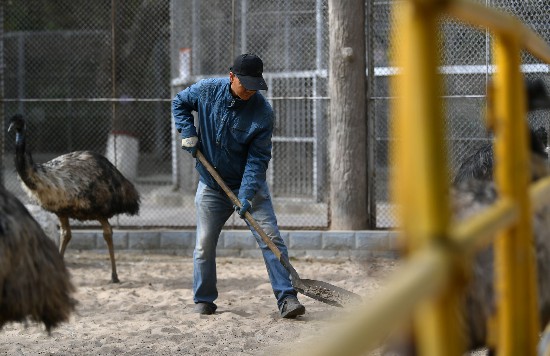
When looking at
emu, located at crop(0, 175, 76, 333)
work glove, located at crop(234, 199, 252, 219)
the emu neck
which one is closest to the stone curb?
the emu neck

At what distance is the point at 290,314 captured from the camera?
650cm

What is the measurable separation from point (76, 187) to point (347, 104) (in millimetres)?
2660

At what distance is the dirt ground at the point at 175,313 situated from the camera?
19.0 feet

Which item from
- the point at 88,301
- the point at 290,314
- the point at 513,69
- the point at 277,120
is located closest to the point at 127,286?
the point at 88,301

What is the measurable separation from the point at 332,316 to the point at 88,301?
77.0 inches

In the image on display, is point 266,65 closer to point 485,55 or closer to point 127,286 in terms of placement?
point 485,55

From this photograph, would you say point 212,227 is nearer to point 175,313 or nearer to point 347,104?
point 175,313

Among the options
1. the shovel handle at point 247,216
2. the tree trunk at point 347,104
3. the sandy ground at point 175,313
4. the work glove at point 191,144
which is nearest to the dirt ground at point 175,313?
the sandy ground at point 175,313

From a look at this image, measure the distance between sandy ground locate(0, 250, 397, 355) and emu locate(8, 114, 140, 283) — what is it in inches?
22.0

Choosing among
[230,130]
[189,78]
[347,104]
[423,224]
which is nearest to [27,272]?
[423,224]

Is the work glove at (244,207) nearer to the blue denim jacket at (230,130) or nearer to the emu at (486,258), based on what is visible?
the blue denim jacket at (230,130)

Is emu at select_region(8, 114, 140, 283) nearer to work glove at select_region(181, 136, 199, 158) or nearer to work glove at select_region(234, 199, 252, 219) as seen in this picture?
work glove at select_region(181, 136, 199, 158)

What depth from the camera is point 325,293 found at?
21.0 feet

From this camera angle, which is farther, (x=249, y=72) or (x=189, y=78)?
(x=189, y=78)
